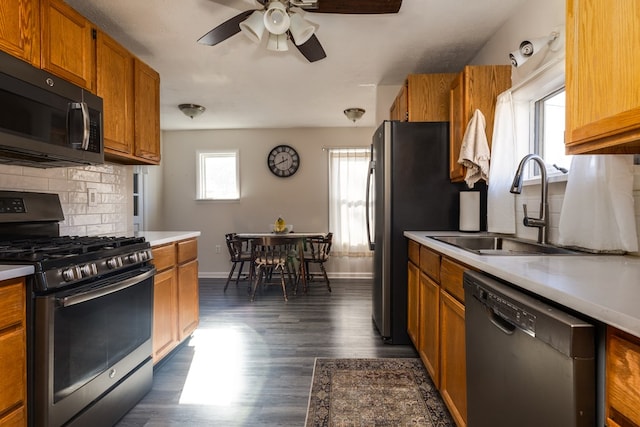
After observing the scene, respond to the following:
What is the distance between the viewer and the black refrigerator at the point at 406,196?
2.54 m

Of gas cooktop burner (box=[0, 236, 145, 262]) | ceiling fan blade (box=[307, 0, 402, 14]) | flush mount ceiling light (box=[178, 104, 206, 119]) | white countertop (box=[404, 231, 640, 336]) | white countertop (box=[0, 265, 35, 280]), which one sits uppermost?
flush mount ceiling light (box=[178, 104, 206, 119])

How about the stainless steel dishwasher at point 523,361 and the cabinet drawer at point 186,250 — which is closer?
the stainless steel dishwasher at point 523,361

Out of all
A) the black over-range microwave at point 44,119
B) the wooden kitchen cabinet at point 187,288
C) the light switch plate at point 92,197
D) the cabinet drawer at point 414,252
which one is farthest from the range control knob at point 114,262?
the cabinet drawer at point 414,252

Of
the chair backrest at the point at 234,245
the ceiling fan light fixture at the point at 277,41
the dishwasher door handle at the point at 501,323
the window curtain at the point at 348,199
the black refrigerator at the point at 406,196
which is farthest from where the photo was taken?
the window curtain at the point at 348,199

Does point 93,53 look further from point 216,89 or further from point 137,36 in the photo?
point 216,89

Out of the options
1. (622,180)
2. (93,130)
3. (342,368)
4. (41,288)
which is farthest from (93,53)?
(622,180)

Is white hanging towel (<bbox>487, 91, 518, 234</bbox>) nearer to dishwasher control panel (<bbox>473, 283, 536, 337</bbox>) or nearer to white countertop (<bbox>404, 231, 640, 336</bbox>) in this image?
white countertop (<bbox>404, 231, 640, 336</bbox>)

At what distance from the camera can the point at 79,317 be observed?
139 cm

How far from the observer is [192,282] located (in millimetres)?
2646

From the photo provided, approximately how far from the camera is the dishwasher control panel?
0.85 metres

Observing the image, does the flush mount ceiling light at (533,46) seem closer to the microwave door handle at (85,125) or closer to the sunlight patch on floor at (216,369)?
the microwave door handle at (85,125)

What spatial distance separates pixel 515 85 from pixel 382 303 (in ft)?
5.75

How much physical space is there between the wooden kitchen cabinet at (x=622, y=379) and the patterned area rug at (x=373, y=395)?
1.17 m

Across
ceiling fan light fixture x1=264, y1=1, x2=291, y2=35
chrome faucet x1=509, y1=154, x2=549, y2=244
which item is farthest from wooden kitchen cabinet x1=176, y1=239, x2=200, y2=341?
chrome faucet x1=509, y1=154, x2=549, y2=244
